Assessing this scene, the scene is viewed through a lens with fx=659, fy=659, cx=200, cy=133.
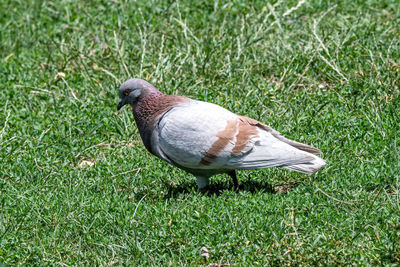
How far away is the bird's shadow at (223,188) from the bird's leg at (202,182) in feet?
0.12

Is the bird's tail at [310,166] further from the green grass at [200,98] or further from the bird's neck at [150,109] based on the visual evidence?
the bird's neck at [150,109]

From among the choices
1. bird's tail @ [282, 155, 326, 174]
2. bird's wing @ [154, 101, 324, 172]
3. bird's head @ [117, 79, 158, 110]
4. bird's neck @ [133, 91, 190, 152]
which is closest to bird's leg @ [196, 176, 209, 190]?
bird's wing @ [154, 101, 324, 172]

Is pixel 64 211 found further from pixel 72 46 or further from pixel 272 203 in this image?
pixel 72 46

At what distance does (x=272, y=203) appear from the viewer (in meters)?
4.82

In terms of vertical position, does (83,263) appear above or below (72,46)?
below

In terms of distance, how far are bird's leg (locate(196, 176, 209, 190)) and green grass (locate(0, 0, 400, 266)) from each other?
9 cm

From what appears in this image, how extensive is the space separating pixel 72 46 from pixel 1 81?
91cm

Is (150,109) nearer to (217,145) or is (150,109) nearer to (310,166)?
(217,145)

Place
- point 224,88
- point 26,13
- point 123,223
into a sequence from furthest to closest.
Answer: point 26,13 → point 224,88 → point 123,223

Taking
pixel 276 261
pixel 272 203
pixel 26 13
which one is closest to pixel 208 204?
pixel 272 203

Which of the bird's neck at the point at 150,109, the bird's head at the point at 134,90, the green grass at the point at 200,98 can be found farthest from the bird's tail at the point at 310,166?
the bird's head at the point at 134,90

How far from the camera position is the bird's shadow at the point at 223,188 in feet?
17.3

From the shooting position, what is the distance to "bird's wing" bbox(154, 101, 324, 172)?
16.4 feet

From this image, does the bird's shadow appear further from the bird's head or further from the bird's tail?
the bird's head
